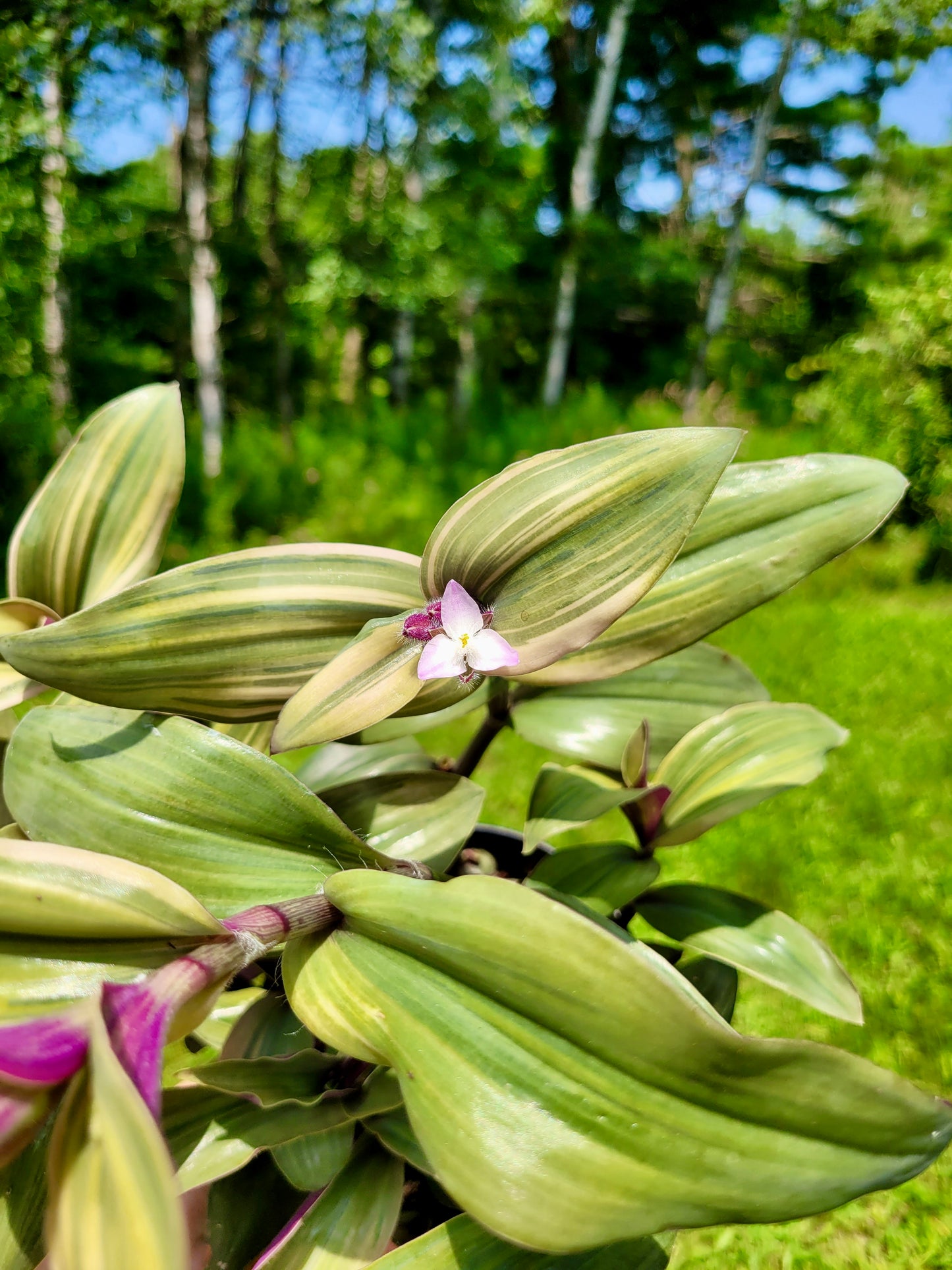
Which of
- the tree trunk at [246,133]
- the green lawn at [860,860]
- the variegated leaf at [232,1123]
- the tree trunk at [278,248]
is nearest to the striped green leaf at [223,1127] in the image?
the variegated leaf at [232,1123]

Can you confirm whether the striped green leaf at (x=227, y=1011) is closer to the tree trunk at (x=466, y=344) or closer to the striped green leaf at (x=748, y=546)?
the striped green leaf at (x=748, y=546)

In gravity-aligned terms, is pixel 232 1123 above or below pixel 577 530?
below

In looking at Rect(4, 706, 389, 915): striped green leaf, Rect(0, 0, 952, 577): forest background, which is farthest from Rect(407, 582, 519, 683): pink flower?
Rect(0, 0, 952, 577): forest background

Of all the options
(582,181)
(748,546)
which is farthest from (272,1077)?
(582,181)

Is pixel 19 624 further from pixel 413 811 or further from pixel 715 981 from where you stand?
pixel 715 981

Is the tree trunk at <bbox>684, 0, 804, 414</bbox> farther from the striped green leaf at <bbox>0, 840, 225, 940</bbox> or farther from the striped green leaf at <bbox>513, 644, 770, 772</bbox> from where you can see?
the striped green leaf at <bbox>0, 840, 225, 940</bbox>

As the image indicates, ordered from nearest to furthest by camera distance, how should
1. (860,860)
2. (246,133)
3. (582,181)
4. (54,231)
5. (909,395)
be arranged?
(860,860) < (54,231) < (909,395) < (246,133) < (582,181)
